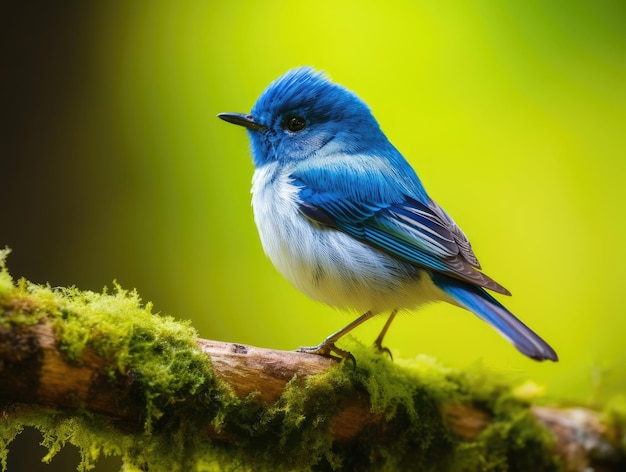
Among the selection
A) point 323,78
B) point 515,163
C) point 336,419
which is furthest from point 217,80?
point 336,419

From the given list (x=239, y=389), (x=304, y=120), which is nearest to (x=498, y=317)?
(x=239, y=389)

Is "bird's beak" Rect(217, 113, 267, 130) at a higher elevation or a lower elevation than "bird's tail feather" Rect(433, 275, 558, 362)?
higher

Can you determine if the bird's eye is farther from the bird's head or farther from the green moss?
the green moss

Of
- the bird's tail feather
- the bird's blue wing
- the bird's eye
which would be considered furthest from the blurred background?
the bird's tail feather

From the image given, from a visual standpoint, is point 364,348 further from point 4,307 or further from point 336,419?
point 4,307

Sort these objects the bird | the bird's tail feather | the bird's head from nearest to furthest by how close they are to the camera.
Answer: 1. the bird's tail feather
2. the bird
3. the bird's head

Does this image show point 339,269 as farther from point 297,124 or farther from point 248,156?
point 248,156
